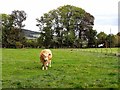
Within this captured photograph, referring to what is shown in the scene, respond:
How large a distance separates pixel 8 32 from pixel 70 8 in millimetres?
21069

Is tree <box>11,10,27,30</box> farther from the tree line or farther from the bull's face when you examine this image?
the bull's face

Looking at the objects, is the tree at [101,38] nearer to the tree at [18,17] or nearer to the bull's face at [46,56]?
the tree at [18,17]

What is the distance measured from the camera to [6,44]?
96562 millimetres

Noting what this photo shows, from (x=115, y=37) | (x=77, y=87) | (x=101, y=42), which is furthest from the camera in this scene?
(x=101, y=42)

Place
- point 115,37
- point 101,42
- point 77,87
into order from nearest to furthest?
point 77,87
point 115,37
point 101,42

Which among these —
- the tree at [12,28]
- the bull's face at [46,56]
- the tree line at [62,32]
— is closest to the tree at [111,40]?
the tree line at [62,32]

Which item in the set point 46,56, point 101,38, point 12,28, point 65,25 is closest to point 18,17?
point 12,28

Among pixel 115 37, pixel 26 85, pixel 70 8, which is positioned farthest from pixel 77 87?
pixel 70 8

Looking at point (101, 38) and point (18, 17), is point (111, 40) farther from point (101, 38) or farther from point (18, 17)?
point (18, 17)

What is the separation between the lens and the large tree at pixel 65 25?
94438 millimetres

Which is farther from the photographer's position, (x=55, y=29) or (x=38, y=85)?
(x=55, y=29)

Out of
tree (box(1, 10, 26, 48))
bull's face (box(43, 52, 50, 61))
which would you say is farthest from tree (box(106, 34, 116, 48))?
bull's face (box(43, 52, 50, 61))

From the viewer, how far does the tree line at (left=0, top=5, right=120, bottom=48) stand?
9462 centimetres

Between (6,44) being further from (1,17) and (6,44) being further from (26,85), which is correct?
(26,85)
